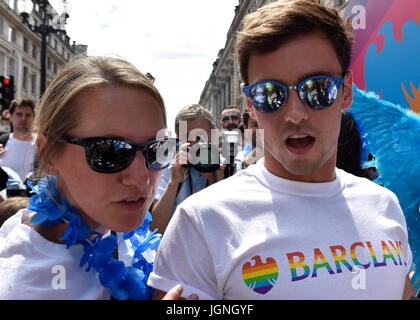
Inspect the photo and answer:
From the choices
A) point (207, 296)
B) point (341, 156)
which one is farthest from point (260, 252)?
point (341, 156)

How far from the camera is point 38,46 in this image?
42.2 meters

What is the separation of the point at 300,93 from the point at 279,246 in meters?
0.49

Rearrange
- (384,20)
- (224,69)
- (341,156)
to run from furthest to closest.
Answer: (224,69), (384,20), (341,156)

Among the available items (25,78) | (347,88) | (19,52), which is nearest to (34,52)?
(25,78)

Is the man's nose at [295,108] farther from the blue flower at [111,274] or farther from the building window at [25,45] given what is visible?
the building window at [25,45]

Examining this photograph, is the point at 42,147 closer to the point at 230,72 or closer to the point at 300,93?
the point at 300,93

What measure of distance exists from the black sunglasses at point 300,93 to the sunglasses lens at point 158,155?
0.34 m

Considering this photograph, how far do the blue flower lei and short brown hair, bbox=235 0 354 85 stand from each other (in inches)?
29.9

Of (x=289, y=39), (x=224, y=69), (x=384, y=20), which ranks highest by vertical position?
(x=224, y=69)

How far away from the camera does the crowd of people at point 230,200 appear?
3.51ft

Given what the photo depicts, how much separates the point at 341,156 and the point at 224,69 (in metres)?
49.1

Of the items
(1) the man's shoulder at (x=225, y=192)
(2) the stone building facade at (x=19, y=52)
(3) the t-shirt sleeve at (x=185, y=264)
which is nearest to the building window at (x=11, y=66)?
(2) the stone building facade at (x=19, y=52)

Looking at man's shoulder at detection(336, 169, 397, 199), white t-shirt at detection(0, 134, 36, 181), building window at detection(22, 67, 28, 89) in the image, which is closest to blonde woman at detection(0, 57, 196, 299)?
man's shoulder at detection(336, 169, 397, 199)

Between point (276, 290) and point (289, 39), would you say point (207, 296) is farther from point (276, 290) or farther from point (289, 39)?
point (289, 39)
